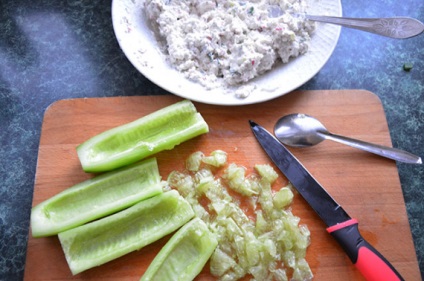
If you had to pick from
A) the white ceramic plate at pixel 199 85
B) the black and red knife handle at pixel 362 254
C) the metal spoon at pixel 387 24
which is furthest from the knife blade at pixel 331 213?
the metal spoon at pixel 387 24

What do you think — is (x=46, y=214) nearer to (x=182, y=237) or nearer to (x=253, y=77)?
(x=182, y=237)

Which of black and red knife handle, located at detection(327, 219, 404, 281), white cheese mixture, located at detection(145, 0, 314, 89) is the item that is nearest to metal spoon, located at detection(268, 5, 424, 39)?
white cheese mixture, located at detection(145, 0, 314, 89)

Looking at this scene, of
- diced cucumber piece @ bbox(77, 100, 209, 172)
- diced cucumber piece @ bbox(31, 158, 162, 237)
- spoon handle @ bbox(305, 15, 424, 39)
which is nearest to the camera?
diced cucumber piece @ bbox(31, 158, 162, 237)

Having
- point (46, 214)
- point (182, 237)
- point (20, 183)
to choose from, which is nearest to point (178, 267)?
point (182, 237)

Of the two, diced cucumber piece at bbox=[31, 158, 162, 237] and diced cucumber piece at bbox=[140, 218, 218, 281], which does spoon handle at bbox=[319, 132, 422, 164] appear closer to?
diced cucumber piece at bbox=[140, 218, 218, 281]

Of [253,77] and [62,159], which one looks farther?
[253,77]

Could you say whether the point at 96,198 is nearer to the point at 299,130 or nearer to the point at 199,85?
the point at 199,85

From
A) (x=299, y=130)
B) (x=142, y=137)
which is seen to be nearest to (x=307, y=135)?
(x=299, y=130)
